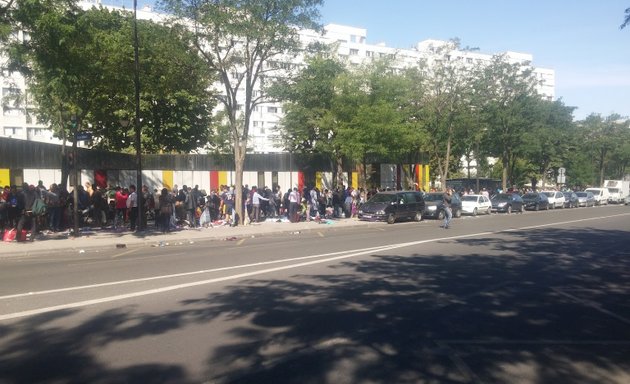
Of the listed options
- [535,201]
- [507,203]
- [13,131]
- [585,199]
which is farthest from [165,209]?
[13,131]

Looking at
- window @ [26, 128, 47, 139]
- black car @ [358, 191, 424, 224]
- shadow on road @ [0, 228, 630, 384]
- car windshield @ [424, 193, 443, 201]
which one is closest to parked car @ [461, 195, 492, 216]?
car windshield @ [424, 193, 443, 201]

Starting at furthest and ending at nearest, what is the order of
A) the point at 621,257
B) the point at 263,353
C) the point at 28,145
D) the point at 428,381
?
the point at 28,145
the point at 621,257
the point at 263,353
the point at 428,381

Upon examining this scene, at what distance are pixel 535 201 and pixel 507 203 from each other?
586 cm

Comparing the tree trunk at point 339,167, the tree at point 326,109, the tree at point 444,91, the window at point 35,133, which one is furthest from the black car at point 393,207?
the window at point 35,133

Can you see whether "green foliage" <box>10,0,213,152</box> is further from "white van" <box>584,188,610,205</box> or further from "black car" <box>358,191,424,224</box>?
"white van" <box>584,188,610,205</box>

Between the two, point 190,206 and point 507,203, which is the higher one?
point 190,206

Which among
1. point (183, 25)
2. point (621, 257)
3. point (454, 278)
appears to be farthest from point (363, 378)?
point (183, 25)

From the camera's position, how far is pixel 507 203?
3978 centimetres

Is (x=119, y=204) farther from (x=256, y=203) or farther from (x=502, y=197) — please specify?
(x=502, y=197)

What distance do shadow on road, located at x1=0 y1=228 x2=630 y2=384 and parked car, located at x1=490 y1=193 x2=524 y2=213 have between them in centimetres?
2889

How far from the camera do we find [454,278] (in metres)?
11.0

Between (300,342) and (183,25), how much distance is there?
19.2m

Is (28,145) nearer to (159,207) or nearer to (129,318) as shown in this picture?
(159,207)

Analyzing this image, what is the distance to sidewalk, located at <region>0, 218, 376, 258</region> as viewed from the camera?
1670cm
